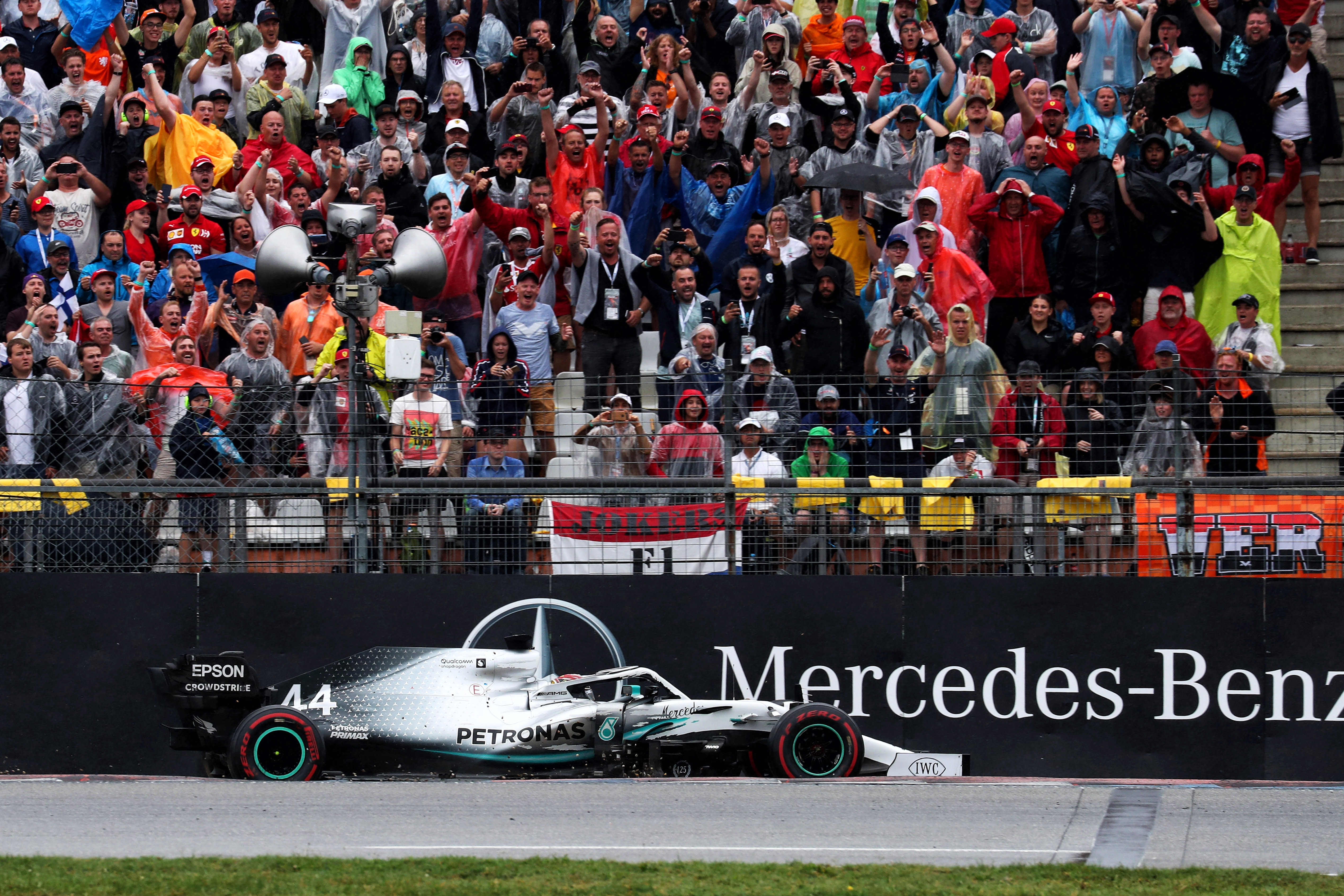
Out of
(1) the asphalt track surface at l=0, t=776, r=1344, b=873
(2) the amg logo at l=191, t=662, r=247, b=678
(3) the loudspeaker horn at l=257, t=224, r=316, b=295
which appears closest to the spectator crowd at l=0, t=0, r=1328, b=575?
(3) the loudspeaker horn at l=257, t=224, r=316, b=295

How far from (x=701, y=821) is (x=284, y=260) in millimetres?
5268

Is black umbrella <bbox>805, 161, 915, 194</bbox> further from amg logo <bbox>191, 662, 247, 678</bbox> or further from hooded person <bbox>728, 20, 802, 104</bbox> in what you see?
amg logo <bbox>191, 662, 247, 678</bbox>

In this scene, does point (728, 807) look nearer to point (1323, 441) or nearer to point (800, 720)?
point (800, 720)

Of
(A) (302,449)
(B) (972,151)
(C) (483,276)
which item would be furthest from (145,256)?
(B) (972,151)

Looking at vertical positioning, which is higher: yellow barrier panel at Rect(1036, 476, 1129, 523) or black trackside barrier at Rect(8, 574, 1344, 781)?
yellow barrier panel at Rect(1036, 476, 1129, 523)

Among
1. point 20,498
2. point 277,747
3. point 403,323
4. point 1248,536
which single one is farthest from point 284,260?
point 1248,536

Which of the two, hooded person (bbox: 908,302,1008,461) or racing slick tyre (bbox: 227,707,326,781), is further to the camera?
hooded person (bbox: 908,302,1008,461)

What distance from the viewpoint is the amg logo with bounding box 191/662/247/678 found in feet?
37.1

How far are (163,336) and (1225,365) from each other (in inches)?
370

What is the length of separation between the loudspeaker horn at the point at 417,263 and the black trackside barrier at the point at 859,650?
7.12 feet

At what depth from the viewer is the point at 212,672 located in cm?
1132

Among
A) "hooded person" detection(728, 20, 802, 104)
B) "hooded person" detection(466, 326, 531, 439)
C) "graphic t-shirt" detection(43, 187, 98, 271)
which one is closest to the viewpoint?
"hooded person" detection(466, 326, 531, 439)

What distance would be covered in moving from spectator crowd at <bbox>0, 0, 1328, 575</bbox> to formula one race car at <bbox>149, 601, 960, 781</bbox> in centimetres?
144

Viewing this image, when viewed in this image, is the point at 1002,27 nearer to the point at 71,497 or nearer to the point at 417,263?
the point at 417,263
